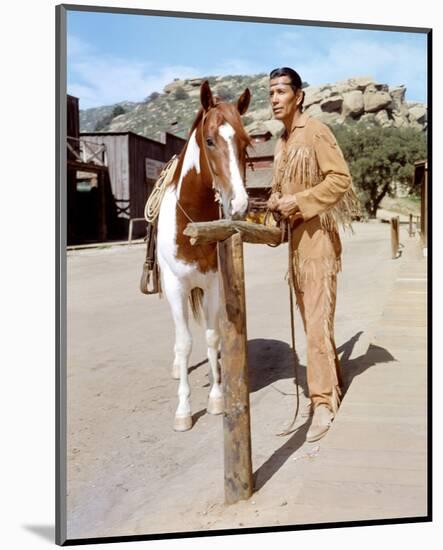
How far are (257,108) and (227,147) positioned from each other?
0.35m

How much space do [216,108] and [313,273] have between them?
2.84ft

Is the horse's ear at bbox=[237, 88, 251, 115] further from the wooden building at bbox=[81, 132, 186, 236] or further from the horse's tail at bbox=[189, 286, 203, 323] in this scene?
the horse's tail at bbox=[189, 286, 203, 323]

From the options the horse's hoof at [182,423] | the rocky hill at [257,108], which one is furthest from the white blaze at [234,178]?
the horse's hoof at [182,423]

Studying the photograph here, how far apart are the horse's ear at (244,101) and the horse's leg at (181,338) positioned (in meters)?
0.82

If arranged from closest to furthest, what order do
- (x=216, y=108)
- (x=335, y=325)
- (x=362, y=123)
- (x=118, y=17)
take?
1. (x=216, y=108)
2. (x=118, y=17)
3. (x=362, y=123)
4. (x=335, y=325)

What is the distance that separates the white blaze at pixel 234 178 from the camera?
2273mm

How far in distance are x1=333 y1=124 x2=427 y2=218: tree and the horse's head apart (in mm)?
607

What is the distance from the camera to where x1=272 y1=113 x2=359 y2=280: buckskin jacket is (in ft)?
8.85

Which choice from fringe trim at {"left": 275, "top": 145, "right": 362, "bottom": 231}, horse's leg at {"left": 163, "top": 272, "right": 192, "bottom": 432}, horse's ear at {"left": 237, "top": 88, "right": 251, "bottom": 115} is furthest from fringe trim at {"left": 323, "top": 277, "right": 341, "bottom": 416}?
horse's ear at {"left": 237, "top": 88, "right": 251, "bottom": 115}

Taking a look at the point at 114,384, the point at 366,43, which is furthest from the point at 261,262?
the point at 366,43

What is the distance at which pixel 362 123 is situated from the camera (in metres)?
2.79

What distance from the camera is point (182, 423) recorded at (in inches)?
110

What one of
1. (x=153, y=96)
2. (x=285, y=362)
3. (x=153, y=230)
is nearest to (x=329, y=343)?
(x=285, y=362)

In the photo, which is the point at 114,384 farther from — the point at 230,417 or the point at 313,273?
the point at 313,273
